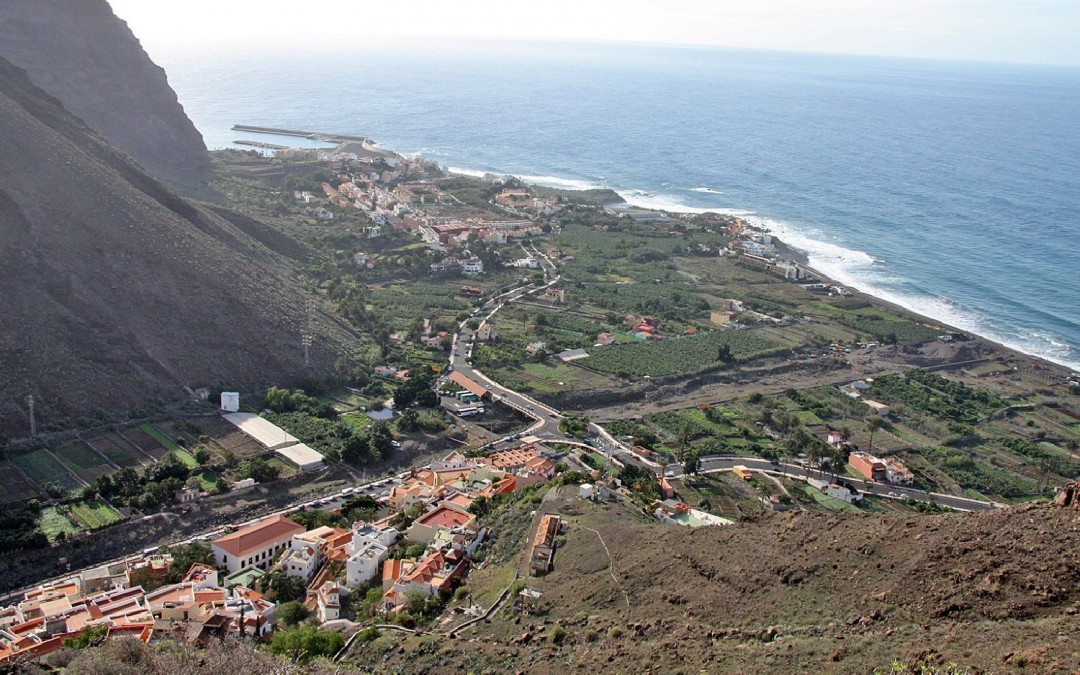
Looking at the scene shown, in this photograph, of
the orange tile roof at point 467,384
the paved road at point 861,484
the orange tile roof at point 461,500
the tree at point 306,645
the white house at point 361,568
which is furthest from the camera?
the orange tile roof at point 467,384

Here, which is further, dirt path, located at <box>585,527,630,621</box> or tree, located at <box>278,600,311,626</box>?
tree, located at <box>278,600,311,626</box>

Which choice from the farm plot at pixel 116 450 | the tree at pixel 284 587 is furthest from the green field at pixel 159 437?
the tree at pixel 284 587

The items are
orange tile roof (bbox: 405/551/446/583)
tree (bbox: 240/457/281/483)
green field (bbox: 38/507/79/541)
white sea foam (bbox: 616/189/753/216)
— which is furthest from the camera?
white sea foam (bbox: 616/189/753/216)

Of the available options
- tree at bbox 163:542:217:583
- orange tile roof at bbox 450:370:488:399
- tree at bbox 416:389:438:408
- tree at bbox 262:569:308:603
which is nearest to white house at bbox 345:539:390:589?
tree at bbox 262:569:308:603

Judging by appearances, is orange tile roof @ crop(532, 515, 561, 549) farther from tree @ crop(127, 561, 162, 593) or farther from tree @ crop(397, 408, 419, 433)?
tree @ crop(397, 408, 419, 433)

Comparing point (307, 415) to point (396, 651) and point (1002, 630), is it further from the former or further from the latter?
point (1002, 630)

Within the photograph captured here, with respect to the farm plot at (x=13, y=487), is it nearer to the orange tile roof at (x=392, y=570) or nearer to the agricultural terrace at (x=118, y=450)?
the agricultural terrace at (x=118, y=450)

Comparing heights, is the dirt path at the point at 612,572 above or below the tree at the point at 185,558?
above
